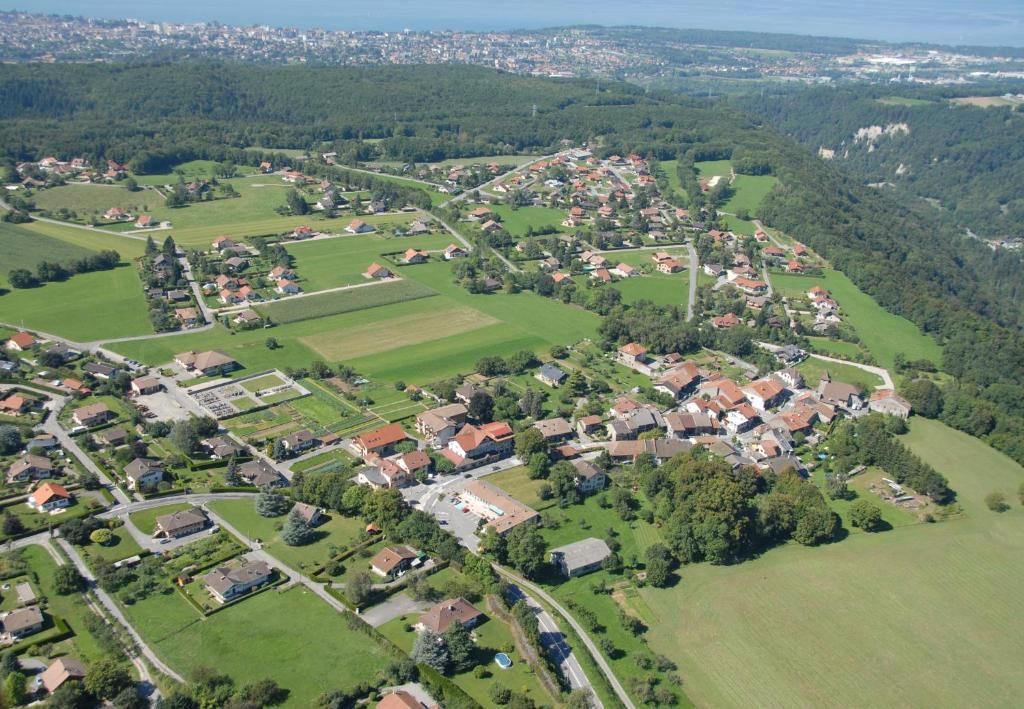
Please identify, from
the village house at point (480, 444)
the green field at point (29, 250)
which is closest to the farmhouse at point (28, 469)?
the village house at point (480, 444)

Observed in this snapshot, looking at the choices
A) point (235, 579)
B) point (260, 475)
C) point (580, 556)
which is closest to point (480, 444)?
point (580, 556)

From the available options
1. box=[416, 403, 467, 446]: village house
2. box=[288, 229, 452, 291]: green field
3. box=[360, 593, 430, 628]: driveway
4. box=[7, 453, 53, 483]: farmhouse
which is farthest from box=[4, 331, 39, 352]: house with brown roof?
box=[360, 593, 430, 628]: driveway

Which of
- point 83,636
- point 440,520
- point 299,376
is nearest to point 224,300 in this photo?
point 299,376

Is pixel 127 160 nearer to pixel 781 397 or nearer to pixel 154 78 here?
pixel 154 78

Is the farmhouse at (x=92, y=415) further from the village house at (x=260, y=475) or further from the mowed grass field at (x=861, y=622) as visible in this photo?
the mowed grass field at (x=861, y=622)

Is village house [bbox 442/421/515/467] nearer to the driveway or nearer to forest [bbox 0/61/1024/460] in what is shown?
the driveway

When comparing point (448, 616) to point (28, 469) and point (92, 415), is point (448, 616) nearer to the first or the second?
point (28, 469)
